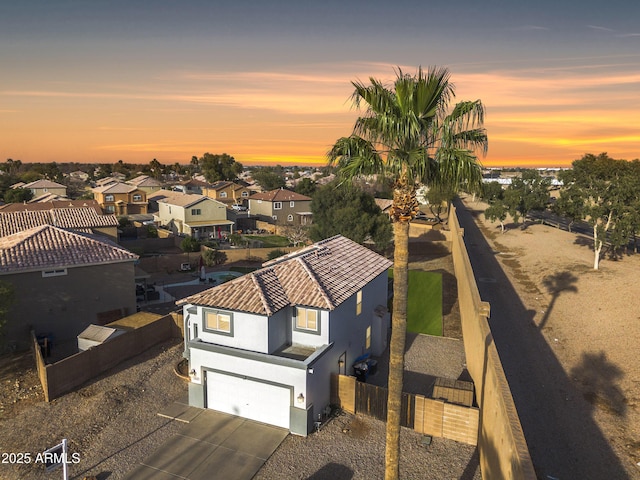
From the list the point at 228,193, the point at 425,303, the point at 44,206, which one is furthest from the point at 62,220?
the point at 228,193

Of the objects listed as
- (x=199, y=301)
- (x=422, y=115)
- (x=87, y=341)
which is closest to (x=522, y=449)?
(x=422, y=115)

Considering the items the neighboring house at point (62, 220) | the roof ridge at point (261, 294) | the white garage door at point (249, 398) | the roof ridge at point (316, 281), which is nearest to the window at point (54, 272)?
the white garage door at point (249, 398)

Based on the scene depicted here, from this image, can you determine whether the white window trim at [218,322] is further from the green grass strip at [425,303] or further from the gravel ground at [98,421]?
the green grass strip at [425,303]

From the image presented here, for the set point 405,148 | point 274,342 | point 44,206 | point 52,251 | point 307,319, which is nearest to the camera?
point 405,148

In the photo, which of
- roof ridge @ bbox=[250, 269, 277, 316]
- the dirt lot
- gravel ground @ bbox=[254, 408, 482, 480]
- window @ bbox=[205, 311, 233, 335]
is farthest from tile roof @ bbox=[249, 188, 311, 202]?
gravel ground @ bbox=[254, 408, 482, 480]

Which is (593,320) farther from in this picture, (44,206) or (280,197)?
(44,206)

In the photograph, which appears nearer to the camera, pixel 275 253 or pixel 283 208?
pixel 275 253
